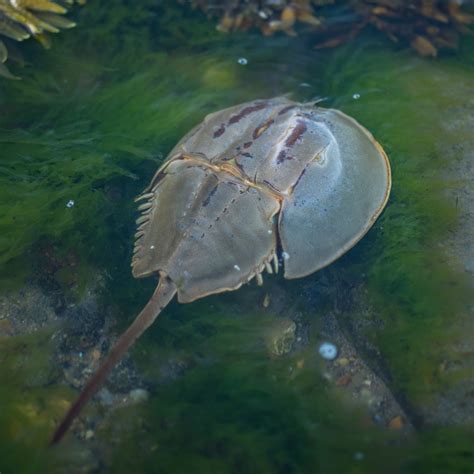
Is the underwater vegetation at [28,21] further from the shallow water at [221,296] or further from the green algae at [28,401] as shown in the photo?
the green algae at [28,401]

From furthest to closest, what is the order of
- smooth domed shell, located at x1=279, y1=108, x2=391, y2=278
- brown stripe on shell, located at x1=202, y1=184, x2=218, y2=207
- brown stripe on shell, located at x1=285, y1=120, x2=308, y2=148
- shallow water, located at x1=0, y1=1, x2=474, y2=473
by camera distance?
brown stripe on shell, located at x1=285, y1=120, x2=308, y2=148 < smooth domed shell, located at x1=279, y1=108, x2=391, y2=278 < brown stripe on shell, located at x1=202, y1=184, x2=218, y2=207 < shallow water, located at x1=0, y1=1, x2=474, y2=473

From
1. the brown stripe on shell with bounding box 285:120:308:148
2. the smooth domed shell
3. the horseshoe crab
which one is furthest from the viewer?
the brown stripe on shell with bounding box 285:120:308:148

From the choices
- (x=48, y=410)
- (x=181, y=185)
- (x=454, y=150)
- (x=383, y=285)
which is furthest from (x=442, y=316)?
(x=48, y=410)

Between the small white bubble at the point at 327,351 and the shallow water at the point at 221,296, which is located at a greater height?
the shallow water at the point at 221,296

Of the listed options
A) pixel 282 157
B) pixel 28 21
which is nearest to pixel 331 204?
pixel 282 157

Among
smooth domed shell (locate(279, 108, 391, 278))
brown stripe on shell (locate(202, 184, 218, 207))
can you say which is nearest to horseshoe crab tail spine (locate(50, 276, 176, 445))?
brown stripe on shell (locate(202, 184, 218, 207))

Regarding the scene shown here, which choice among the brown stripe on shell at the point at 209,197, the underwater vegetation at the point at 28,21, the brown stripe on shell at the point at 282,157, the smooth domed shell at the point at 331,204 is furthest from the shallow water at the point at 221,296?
the brown stripe on shell at the point at 282,157

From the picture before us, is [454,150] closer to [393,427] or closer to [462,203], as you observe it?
[462,203]

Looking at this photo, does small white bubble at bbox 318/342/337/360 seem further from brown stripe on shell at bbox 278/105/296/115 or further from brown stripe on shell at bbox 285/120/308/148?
brown stripe on shell at bbox 278/105/296/115

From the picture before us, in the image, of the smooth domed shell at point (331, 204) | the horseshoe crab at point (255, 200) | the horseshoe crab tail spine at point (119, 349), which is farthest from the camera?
the smooth domed shell at point (331, 204)
